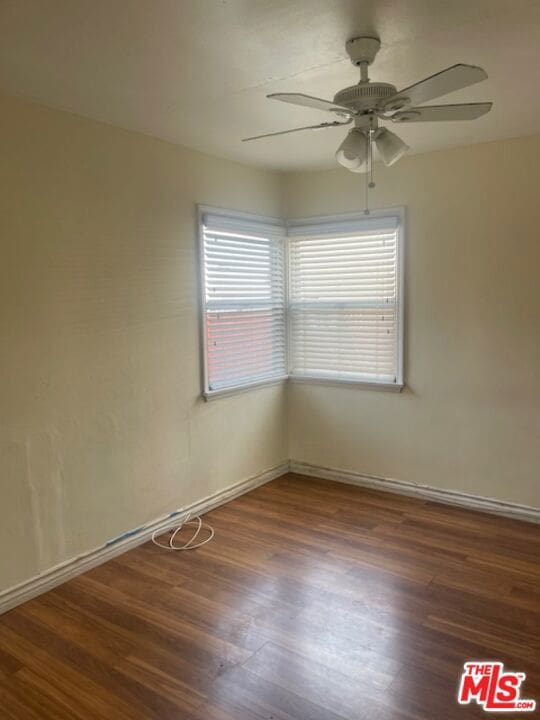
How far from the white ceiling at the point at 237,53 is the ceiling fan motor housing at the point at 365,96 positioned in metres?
0.22

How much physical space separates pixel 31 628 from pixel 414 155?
12.0 ft

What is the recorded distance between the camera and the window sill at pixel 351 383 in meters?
4.04

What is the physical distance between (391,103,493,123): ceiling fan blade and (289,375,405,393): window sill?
86.5 inches

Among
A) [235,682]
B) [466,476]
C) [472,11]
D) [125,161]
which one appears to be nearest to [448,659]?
[235,682]

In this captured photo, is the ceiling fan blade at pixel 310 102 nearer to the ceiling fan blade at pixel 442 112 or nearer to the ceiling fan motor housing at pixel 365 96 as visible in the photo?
the ceiling fan motor housing at pixel 365 96

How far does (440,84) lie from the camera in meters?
1.87

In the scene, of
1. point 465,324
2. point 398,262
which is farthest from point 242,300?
point 465,324

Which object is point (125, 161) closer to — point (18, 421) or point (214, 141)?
point (214, 141)

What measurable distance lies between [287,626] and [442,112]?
230cm

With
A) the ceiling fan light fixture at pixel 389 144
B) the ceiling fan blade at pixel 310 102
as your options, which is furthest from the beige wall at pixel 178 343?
the ceiling fan light fixture at pixel 389 144

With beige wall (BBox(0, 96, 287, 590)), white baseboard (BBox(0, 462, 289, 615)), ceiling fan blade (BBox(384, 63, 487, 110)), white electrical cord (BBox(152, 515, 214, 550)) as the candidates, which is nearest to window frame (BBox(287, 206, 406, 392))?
beige wall (BBox(0, 96, 287, 590))

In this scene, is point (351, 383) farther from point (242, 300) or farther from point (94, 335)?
point (94, 335)

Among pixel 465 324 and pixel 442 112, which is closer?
pixel 442 112
